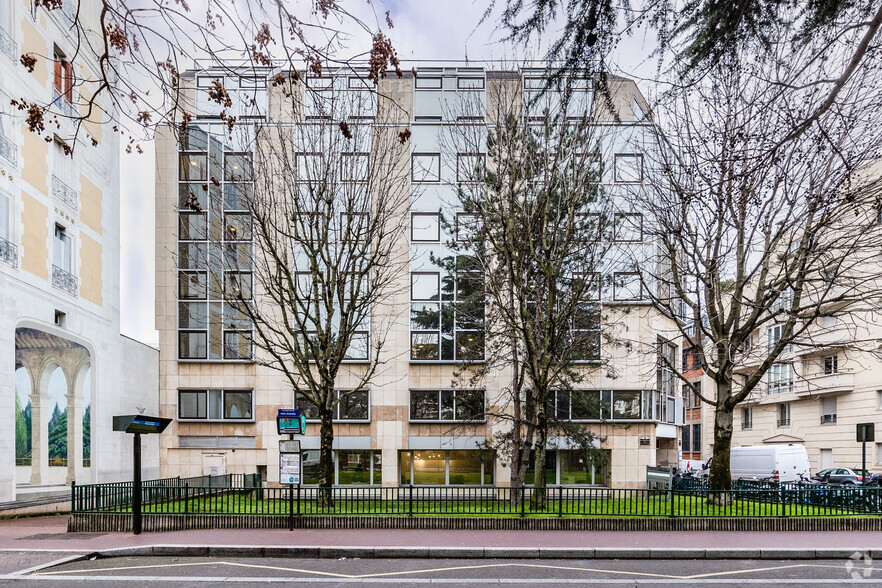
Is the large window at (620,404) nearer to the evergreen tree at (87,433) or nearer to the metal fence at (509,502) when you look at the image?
the metal fence at (509,502)

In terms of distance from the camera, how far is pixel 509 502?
15.8m

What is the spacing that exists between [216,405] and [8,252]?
510 inches

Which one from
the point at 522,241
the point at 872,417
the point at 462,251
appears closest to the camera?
the point at 522,241

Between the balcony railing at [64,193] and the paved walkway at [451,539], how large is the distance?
1279 cm

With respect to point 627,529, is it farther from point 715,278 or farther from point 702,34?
point 702,34

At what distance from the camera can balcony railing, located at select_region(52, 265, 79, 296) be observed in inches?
911

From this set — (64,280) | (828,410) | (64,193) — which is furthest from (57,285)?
(828,410)

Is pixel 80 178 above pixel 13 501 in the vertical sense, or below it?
above

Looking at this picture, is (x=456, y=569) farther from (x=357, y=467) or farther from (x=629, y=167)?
(x=357, y=467)

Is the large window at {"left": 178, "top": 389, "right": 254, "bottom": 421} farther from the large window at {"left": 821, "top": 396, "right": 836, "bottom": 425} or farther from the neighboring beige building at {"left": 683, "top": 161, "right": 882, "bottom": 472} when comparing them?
the large window at {"left": 821, "top": 396, "right": 836, "bottom": 425}

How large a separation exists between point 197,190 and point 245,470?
1314 cm

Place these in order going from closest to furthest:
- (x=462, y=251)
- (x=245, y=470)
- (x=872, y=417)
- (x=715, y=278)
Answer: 1. (x=715, y=278)
2. (x=462, y=251)
3. (x=245, y=470)
4. (x=872, y=417)

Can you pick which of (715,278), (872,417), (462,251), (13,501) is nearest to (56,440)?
(13,501)

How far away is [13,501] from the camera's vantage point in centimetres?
1988
